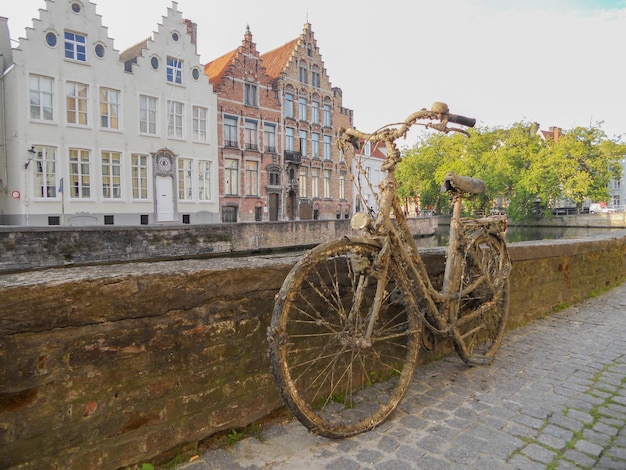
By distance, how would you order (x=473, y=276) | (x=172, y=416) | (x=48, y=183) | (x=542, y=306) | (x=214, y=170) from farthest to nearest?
(x=214, y=170) → (x=48, y=183) → (x=542, y=306) → (x=473, y=276) → (x=172, y=416)

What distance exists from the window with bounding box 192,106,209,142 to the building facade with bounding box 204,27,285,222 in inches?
45.5

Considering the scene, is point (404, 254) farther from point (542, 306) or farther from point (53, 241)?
point (53, 241)

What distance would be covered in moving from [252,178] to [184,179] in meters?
5.72

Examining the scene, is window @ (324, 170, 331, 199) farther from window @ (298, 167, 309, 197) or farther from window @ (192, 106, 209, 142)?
window @ (192, 106, 209, 142)

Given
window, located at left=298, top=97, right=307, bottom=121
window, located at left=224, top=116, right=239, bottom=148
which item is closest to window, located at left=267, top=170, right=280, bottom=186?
window, located at left=224, top=116, right=239, bottom=148

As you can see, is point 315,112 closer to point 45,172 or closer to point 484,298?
point 45,172

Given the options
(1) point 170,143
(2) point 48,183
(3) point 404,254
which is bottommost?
(3) point 404,254

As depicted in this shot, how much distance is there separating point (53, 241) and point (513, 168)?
4493cm

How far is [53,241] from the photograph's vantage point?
14.8m

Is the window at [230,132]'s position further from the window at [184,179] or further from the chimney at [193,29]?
the chimney at [193,29]

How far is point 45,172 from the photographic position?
22297 mm

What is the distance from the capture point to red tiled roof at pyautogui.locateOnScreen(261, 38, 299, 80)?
3603cm

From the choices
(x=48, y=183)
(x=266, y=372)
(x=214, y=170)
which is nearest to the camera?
(x=266, y=372)

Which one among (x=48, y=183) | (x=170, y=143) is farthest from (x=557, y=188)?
(x=48, y=183)
